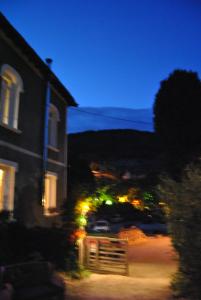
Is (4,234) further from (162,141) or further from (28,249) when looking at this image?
(162,141)

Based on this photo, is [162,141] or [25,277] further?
[162,141]

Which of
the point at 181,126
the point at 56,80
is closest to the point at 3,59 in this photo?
the point at 56,80

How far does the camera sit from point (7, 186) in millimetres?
10414

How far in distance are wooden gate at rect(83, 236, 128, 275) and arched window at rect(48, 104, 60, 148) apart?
441cm

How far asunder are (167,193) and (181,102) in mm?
16703

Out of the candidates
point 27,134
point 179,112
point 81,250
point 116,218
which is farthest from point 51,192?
point 116,218

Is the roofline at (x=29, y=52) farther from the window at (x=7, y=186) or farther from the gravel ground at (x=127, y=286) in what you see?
the gravel ground at (x=127, y=286)

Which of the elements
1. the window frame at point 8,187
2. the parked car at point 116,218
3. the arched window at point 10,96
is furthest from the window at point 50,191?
the parked car at point 116,218

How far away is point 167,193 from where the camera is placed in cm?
806

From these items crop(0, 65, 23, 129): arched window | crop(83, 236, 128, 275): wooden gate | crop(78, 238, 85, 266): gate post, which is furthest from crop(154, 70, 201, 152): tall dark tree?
crop(0, 65, 23, 129): arched window

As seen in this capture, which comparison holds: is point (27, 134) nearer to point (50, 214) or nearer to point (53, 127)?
point (53, 127)

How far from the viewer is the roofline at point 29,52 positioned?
32.0 feet

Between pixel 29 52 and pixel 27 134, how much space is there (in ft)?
8.46

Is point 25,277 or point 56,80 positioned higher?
point 56,80
